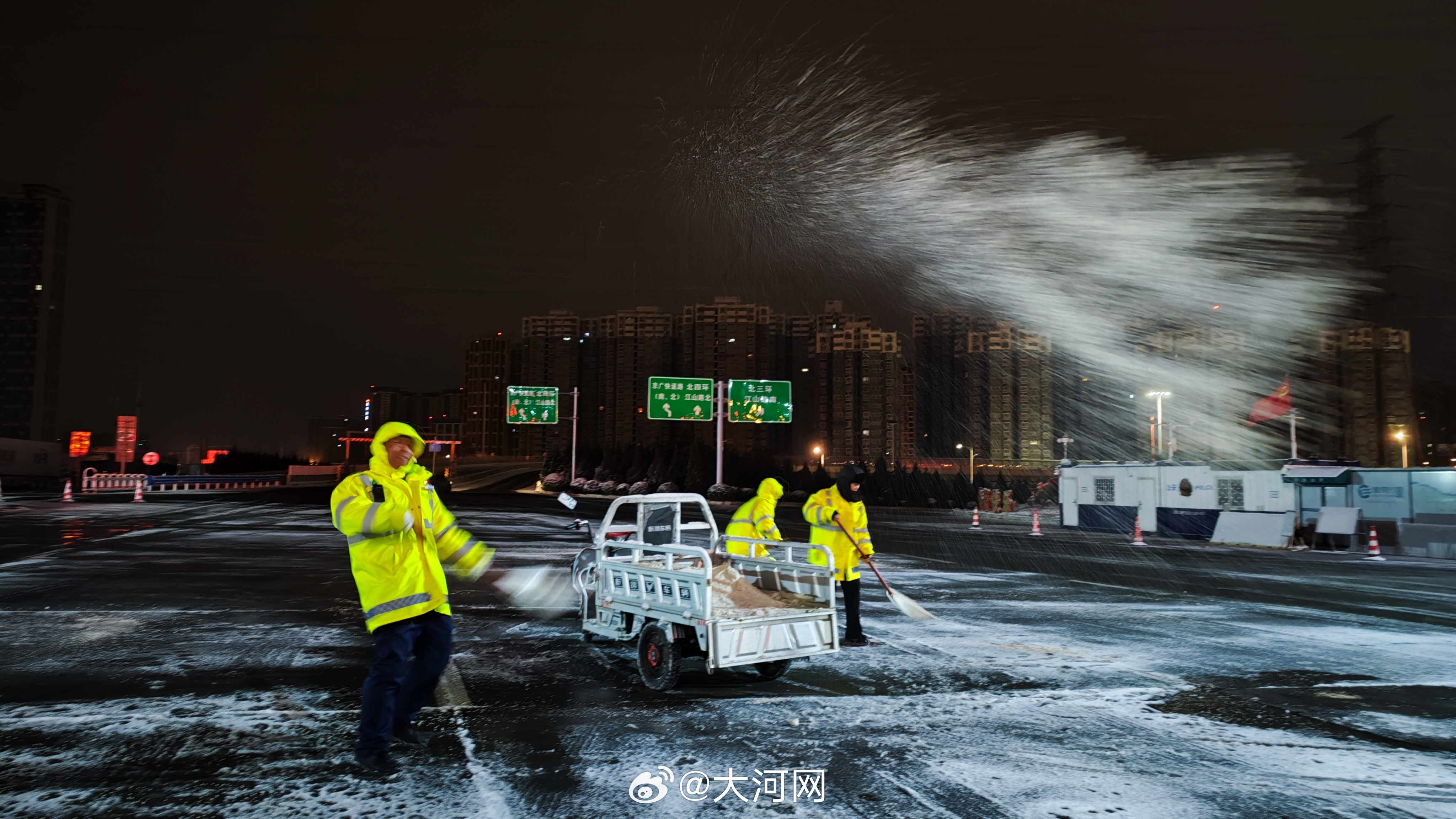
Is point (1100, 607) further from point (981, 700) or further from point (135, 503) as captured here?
point (135, 503)

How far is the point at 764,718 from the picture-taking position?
18.7ft

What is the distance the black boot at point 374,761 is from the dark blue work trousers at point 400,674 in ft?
0.05

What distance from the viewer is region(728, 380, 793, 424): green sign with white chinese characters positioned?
3969 centimetres

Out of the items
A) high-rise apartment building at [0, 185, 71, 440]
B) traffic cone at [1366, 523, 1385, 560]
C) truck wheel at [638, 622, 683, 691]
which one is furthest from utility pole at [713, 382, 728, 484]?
high-rise apartment building at [0, 185, 71, 440]

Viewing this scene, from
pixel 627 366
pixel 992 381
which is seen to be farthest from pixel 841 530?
pixel 992 381

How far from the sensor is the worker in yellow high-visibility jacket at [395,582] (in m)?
4.50

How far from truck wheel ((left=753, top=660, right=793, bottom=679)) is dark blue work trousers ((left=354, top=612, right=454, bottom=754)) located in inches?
113

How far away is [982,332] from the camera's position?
333ft

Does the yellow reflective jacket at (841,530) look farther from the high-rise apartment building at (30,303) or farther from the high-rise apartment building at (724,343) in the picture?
the high-rise apartment building at (30,303)

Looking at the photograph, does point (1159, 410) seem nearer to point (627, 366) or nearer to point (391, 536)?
point (391, 536)

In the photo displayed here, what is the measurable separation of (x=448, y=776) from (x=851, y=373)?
10268cm

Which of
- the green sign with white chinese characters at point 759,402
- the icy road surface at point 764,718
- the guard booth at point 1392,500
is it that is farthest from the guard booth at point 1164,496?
the icy road surface at point 764,718

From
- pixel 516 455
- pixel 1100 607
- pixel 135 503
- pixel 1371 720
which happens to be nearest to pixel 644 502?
pixel 1371 720

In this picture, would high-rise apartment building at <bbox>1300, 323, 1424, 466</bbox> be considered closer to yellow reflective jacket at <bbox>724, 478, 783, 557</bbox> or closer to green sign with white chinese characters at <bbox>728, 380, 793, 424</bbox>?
green sign with white chinese characters at <bbox>728, 380, 793, 424</bbox>
